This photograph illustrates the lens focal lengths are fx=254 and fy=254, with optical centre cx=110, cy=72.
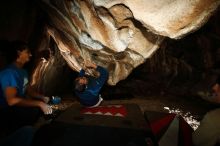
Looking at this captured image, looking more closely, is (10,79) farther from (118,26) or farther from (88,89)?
(118,26)

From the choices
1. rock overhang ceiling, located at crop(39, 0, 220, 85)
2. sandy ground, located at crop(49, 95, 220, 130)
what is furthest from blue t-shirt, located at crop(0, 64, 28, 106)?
sandy ground, located at crop(49, 95, 220, 130)

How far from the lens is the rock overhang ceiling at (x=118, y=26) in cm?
439

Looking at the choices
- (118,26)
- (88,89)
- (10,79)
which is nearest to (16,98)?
(10,79)

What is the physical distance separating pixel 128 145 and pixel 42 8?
160 inches

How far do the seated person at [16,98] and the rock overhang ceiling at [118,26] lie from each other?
6.08 ft

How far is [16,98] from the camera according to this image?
3.20 meters

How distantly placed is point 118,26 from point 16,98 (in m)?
2.91

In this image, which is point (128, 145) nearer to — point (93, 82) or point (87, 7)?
point (93, 82)

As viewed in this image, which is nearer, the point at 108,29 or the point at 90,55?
the point at 108,29

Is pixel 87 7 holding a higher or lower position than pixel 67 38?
higher

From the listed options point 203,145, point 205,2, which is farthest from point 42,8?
point 203,145

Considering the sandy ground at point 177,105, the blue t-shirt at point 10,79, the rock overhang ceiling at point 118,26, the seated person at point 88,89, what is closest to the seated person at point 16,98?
the blue t-shirt at point 10,79

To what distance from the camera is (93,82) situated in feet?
17.4

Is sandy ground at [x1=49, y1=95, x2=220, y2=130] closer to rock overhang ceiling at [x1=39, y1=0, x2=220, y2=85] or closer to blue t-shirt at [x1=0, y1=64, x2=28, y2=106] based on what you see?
rock overhang ceiling at [x1=39, y1=0, x2=220, y2=85]
